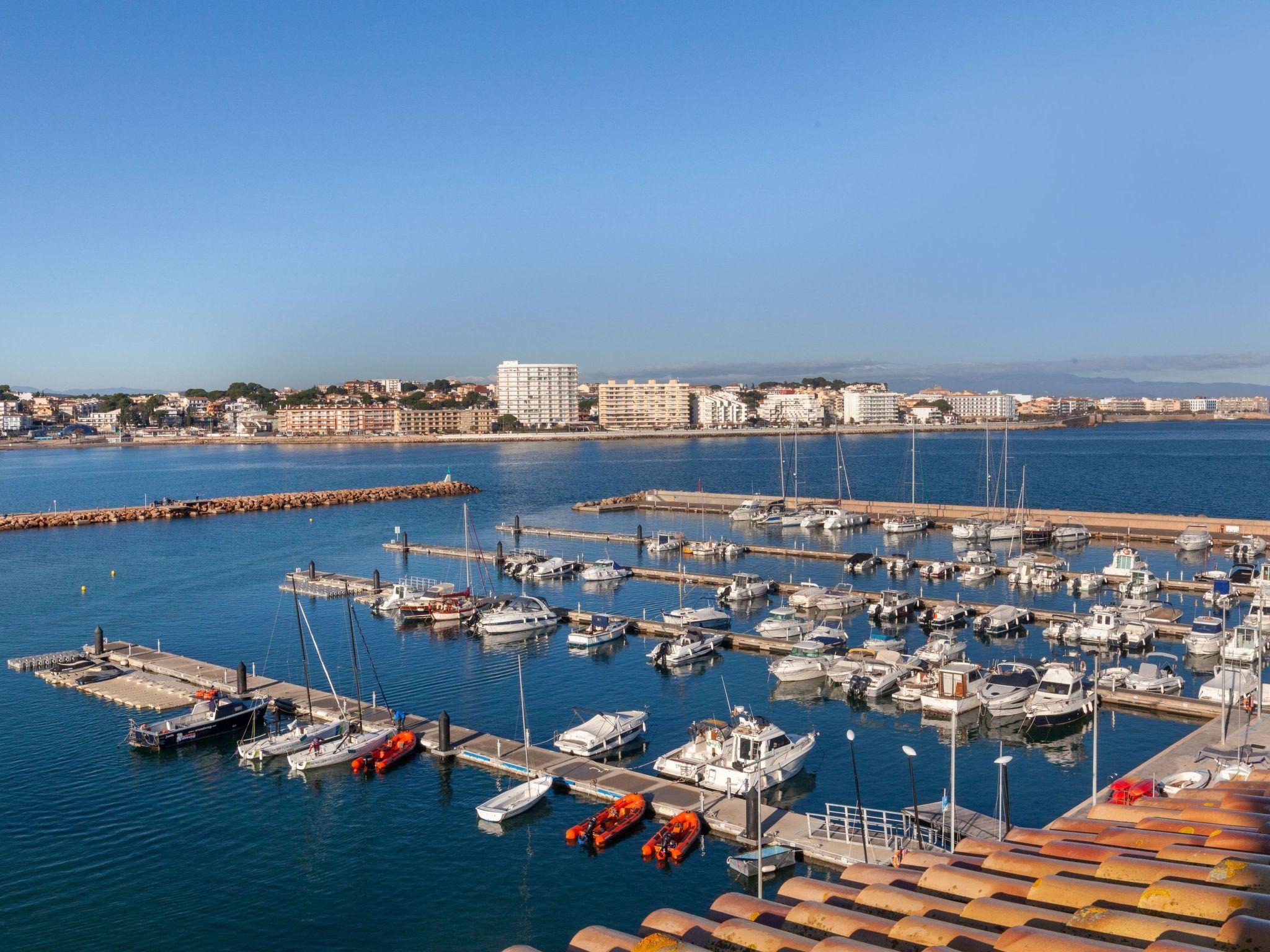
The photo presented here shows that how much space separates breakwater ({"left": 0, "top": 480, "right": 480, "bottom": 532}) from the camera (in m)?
78.4

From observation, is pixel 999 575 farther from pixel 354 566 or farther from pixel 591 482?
pixel 591 482

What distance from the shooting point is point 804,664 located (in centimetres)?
3162

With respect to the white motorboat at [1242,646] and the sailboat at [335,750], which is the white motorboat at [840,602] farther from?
the sailboat at [335,750]

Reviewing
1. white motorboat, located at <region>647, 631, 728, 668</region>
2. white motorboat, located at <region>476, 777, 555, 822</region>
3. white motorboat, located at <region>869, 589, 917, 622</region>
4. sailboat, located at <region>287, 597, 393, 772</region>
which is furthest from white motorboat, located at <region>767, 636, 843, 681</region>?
sailboat, located at <region>287, 597, 393, 772</region>

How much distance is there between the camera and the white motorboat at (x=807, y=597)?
41.0 m

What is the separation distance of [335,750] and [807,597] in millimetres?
22739

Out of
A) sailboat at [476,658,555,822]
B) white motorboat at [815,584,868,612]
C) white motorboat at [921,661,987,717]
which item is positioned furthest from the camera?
white motorboat at [815,584,868,612]

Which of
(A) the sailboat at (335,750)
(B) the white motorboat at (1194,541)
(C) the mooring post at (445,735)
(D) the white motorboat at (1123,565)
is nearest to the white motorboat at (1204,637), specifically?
(D) the white motorboat at (1123,565)

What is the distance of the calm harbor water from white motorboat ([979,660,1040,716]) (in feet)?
2.88

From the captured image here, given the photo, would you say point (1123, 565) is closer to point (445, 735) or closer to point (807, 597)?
point (807, 597)

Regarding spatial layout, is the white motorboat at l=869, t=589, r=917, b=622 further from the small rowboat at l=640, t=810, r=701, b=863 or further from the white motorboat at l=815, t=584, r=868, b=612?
the small rowboat at l=640, t=810, r=701, b=863

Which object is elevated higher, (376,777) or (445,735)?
(445,735)

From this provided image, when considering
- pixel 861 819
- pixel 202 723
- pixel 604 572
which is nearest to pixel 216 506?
pixel 604 572

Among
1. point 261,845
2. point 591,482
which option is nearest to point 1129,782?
point 261,845
